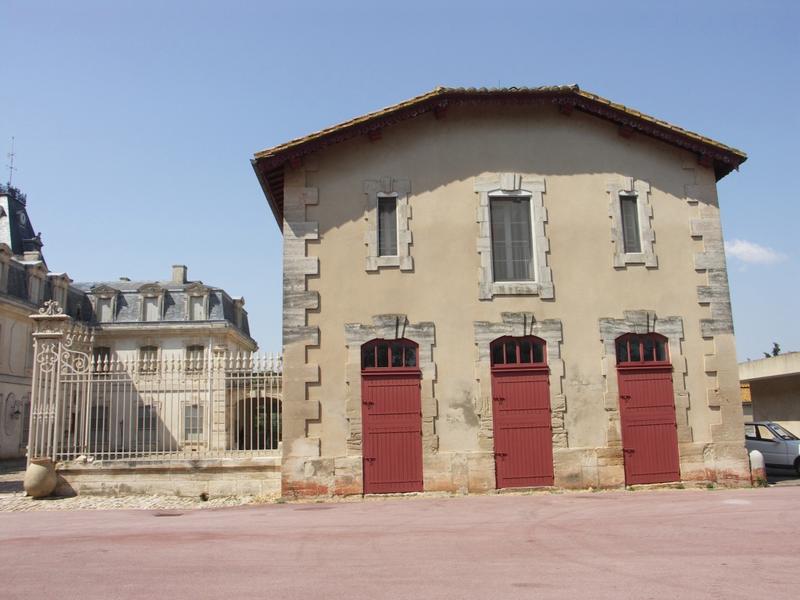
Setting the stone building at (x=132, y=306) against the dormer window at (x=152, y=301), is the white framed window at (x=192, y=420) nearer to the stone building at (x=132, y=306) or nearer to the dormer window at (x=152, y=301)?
the stone building at (x=132, y=306)

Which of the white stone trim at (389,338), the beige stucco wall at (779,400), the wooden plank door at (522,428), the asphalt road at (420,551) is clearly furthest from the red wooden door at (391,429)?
the beige stucco wall at (779,400)

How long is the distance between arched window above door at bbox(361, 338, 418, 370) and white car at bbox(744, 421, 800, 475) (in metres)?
8.19

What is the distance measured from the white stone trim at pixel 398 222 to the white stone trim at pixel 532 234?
1.30m

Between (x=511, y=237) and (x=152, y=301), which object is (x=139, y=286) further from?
(x=511, y=237)

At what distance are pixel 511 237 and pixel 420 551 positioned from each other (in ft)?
23.3

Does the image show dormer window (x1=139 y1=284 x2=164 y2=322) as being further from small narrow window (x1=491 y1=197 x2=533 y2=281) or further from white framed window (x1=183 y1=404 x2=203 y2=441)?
small narrow window (x1=491 y1=197 x2=533 y2=281)

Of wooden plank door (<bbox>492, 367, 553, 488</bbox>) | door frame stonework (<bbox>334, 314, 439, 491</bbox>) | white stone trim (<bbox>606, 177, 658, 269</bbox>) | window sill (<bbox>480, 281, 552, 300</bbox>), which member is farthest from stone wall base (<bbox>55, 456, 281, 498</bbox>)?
white stone trim (<bbox>606, 177, 658, 269</bbox>)

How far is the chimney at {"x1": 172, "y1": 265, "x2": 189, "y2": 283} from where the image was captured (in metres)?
37.8

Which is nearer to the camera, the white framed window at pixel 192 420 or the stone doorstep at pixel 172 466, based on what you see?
the white framed window at pixel 192 420

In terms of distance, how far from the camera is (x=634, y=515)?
9.08m

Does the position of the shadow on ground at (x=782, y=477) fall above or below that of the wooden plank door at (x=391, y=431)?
below

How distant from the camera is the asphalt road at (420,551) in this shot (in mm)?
5527

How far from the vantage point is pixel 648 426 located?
12164mm

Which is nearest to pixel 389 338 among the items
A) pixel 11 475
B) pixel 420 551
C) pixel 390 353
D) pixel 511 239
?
pixel 390 353
